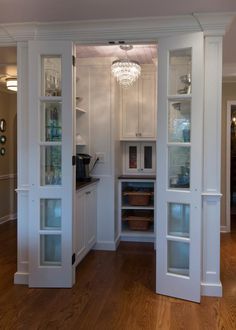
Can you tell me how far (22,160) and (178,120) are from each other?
156 cm

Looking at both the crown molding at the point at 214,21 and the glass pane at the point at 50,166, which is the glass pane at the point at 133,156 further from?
the crown molding at the point at 214,21

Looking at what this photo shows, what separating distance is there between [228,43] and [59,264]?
308cm

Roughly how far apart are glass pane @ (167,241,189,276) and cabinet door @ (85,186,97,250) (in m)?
1.27

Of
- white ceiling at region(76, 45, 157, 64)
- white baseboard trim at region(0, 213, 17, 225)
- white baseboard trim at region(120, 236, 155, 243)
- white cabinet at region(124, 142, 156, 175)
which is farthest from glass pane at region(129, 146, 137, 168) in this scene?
white baseboard trim at region(0, 213, 17, 225)

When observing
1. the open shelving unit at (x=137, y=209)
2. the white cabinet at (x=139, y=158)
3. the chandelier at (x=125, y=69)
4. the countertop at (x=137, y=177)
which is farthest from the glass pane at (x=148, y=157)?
the chandelier at (x=125, y=69)

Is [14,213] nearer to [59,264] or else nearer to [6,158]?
[6,158]

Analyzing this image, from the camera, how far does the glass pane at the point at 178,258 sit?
3135 mm

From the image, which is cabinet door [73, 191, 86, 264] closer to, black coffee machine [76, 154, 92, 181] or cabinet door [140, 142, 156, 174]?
black coffee machine [76, 154, 92, 181]

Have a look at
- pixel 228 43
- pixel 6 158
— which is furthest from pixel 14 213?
pixel 228 43

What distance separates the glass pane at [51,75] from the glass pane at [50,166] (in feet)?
1.79

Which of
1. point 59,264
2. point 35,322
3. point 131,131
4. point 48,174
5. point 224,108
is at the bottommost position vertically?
point 35,322

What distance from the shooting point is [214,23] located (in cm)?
298

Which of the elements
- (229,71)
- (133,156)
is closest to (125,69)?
(133,156)

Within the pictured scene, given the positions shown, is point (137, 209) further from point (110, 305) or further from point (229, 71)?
point (229, 71)
